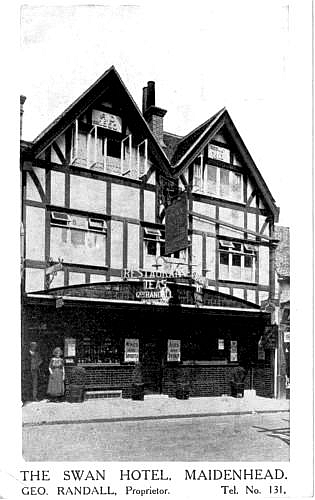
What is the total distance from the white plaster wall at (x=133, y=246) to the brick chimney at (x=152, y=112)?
1773 mm

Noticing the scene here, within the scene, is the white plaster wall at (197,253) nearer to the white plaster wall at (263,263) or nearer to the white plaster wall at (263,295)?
the white plaster wall at (263,263)

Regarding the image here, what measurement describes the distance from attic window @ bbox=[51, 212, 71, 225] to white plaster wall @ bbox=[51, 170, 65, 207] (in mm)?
229

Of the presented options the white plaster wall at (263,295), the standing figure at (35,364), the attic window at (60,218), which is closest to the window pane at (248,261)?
the white plaster wall at (263,295)

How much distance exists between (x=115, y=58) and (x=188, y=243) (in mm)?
3615

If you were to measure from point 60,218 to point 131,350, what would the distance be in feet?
10.7

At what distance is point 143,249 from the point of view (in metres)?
11.0

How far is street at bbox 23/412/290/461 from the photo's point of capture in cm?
689

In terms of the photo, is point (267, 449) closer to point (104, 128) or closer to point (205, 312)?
point (205, 312)

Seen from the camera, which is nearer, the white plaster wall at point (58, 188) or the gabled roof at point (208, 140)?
the gabled roof at point (208, 140)

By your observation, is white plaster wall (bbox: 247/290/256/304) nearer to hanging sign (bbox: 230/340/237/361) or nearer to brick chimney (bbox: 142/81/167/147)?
hanging sign (bbox: 230/340/237/361)

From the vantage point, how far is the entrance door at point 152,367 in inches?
463

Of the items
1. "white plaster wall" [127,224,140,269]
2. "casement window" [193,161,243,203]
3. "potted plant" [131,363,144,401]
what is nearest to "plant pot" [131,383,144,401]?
"potted plant" [131,363,144,401]

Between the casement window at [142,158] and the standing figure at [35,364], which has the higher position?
the casement window at [142,158]
